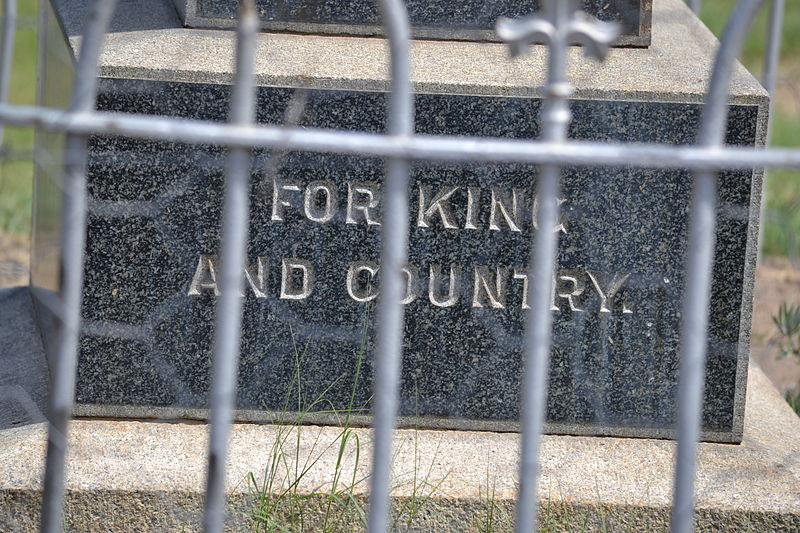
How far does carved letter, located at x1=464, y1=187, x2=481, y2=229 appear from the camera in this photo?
240 cm

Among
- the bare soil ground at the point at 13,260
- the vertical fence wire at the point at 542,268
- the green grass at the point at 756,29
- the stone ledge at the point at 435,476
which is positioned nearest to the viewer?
the vertical fence wire at the point at 542,268

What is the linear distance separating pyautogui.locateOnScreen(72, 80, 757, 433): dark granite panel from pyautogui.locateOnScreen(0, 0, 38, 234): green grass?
429 mm

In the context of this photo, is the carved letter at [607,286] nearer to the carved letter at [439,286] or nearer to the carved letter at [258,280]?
the carved letter at [439,286]

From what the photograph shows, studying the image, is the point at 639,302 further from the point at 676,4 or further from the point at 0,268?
the point at 0,268

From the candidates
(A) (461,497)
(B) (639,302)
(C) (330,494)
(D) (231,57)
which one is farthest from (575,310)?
(D) (231,57)

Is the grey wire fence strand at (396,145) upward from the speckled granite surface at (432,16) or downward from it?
downward

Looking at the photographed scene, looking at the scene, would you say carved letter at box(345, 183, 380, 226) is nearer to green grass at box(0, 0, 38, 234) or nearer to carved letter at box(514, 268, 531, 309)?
carved letter at box(514, 268, 531, 309)

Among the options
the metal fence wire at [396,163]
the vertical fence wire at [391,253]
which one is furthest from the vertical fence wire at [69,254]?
the vertical fence wire at [391,253]

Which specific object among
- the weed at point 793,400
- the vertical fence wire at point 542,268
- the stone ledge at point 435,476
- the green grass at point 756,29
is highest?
the green grass at point 756,29

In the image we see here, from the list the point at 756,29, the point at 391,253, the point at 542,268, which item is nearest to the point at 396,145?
the point at 391,253

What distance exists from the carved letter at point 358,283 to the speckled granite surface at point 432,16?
0.58 meters

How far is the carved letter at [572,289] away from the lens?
2445 mm

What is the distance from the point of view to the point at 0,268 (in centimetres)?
433

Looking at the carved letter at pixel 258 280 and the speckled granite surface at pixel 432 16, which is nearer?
the carved letter at pixel 258 280
